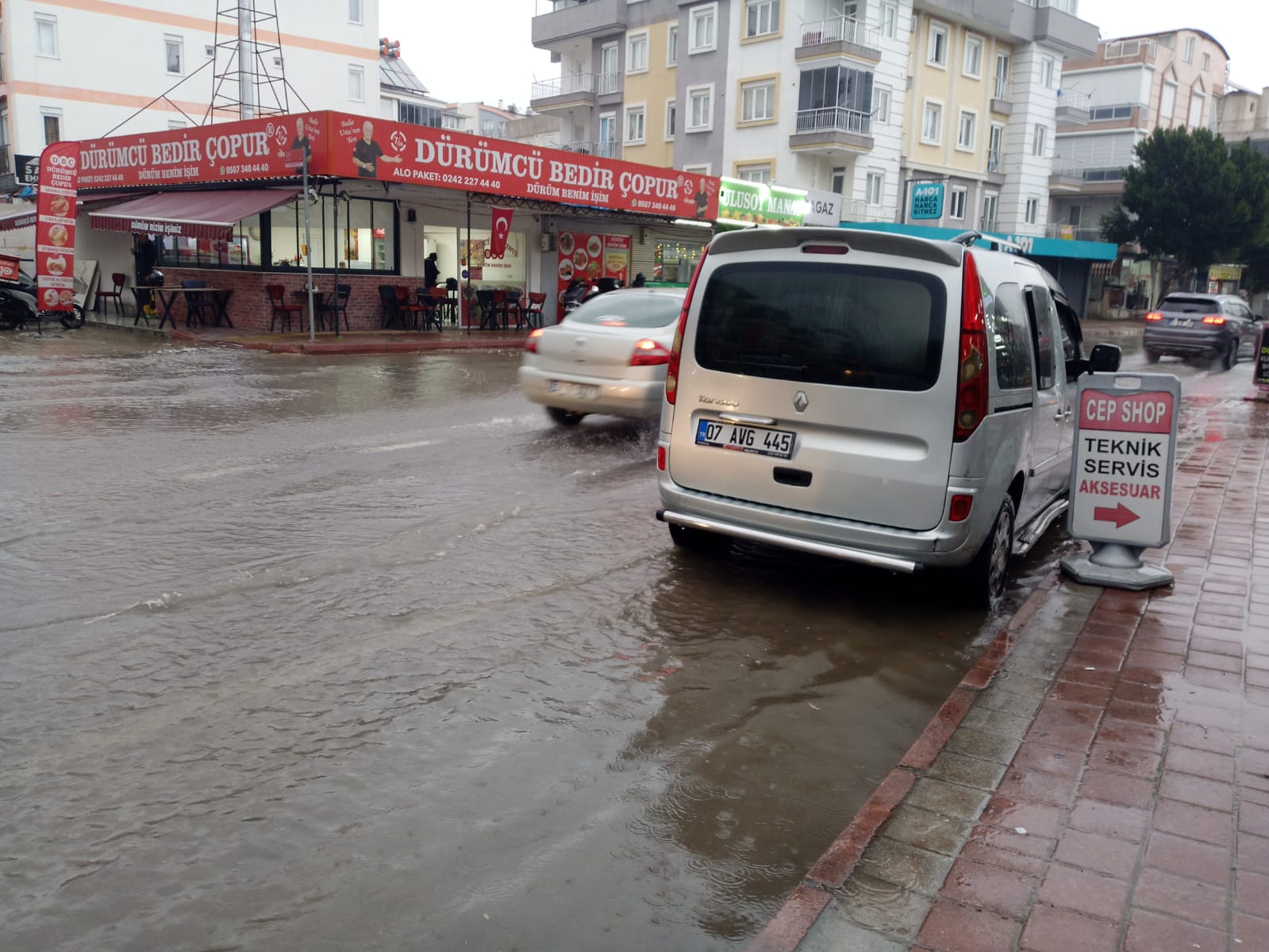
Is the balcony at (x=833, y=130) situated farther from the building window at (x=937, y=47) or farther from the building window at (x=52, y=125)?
the building window at (x=52, y=125)

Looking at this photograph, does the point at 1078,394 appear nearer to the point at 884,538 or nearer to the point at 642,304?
the point at 884,538

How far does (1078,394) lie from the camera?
6266 mm

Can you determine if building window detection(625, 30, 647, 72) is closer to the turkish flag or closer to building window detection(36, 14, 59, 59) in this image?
building window detection(36, 14, 59, 59)

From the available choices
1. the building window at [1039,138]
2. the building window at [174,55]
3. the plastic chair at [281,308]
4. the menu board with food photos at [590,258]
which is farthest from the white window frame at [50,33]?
the building window at [1039,138]

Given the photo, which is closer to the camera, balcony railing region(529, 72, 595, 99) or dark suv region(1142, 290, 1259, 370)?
dark suv region(1142, 290, 1259, 370)

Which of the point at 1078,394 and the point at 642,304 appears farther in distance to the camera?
the point at 642,304

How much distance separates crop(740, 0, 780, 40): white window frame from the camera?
40594mm

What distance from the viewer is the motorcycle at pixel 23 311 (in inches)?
836

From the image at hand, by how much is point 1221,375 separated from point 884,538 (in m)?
21.4

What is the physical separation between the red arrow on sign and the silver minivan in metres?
0.50

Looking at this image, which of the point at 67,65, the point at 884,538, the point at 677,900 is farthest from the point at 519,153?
the point at 67,65

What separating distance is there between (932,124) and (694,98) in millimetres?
10509

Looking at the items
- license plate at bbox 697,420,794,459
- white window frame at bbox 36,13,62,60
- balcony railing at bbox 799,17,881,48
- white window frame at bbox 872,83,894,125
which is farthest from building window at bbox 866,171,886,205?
license plate at bbox 697,420,794,459

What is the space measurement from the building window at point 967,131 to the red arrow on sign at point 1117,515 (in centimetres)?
4451
